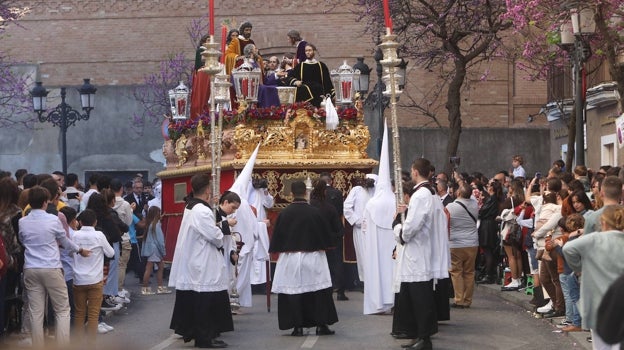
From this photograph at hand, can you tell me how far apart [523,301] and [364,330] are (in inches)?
143

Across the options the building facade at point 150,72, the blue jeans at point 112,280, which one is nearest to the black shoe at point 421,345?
the blue jeans at point 112,280

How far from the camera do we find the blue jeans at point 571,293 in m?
15.1

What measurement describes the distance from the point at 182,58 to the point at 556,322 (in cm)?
3103

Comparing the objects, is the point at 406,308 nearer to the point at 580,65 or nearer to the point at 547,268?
the point at 547,268

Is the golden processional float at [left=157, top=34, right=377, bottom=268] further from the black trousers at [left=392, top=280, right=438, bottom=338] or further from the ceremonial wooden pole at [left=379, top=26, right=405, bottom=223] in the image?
the black trousers at [left=392, top=280, right=438, bottom=338]

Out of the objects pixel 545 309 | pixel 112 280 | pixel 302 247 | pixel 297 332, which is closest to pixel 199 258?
pixel 302 247

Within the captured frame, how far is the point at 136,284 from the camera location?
2436 cm

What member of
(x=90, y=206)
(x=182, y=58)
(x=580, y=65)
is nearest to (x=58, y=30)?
(x=182, y=58)

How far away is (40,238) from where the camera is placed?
13.5 m

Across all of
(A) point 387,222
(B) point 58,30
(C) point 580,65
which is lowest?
(A) point 387,222

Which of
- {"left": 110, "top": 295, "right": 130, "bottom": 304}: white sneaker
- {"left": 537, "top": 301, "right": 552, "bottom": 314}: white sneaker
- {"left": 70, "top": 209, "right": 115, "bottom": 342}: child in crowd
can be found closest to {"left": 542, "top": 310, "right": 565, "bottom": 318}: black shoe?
{"left": 537, "top": 301, "right": 552, "bottom": 314}: white sneaker

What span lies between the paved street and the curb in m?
0.02

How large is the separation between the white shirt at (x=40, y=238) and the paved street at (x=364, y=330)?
52.1 inches

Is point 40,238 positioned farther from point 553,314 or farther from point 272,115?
point 272,115
